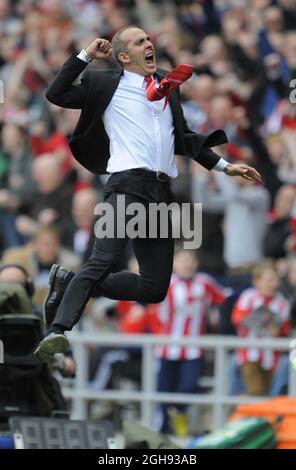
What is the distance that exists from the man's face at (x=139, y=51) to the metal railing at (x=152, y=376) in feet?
15.2

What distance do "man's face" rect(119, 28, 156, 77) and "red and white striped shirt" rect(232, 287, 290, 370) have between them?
4939 mm

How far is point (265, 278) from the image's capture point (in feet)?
47.9

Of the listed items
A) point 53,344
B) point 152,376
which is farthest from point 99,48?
point 152,376

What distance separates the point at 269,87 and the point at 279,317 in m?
2.65

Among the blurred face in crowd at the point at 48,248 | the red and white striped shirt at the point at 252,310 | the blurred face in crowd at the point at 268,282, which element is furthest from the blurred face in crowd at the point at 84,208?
the blurred face in crowd at the point at 268,282

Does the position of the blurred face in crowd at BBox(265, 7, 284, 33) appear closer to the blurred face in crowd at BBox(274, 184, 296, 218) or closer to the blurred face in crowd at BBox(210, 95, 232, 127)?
the blurred face in crowd at BBox(210, 95, 232, 127)

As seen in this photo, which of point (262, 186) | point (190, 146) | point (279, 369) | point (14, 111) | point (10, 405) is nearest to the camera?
point (190, 146)

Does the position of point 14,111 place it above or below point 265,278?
above

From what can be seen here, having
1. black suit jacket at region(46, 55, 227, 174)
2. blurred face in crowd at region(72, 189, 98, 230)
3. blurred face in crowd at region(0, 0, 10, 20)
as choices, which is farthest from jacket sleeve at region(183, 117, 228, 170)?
blurred face in crowd at region(0, 0, 10, 20)

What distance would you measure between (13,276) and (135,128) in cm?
218

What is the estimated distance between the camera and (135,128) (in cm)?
1010

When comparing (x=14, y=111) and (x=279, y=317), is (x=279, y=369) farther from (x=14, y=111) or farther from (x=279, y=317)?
(x=14, y=111)

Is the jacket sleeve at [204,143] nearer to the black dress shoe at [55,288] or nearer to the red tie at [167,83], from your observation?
the red tie at [167,83]

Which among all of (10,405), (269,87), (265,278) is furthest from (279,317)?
(10,405)
